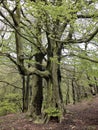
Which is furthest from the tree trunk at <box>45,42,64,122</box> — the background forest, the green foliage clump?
the green foliage clump

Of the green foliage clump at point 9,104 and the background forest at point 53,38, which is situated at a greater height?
the background forest at point 53,38

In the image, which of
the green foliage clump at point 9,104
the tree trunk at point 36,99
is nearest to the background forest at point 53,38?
the tree trunk at point 36,99

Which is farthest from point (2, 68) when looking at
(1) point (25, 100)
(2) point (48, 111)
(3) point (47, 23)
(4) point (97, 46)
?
(3) point (47, 23)

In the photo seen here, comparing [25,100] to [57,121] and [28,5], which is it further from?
[28,5]

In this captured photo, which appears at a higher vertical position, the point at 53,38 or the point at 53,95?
the point at 53,38

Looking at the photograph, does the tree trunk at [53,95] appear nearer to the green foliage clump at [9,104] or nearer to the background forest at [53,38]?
the background forest at [53,38]

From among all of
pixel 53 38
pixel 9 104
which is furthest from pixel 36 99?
pixel 9 104

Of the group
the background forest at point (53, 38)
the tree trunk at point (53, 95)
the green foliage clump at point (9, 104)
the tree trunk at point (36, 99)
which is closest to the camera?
the background forest at point (53, 38)

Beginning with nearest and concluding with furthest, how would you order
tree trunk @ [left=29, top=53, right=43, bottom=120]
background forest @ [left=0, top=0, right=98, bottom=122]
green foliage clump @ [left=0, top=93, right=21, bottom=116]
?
background forest @ [left=0, top=0, right=98, bottom=122], tree trunk @ [left=29, top=53, right=43, bottom=120], green foliage clump @ [left=0, top=93, right=21, bottom=116]

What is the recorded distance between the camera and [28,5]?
484 inches

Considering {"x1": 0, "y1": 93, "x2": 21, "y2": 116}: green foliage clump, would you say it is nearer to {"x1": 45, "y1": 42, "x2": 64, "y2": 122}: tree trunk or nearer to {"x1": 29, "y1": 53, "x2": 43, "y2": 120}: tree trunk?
{"x1": 29, "y1": 53, "x2": 43, "y2": 120}: tree trunk

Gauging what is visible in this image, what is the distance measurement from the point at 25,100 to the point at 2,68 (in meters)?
10.4

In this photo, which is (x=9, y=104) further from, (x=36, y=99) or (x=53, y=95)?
(x=53, y=95)

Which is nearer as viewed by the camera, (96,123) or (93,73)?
(96,123)
